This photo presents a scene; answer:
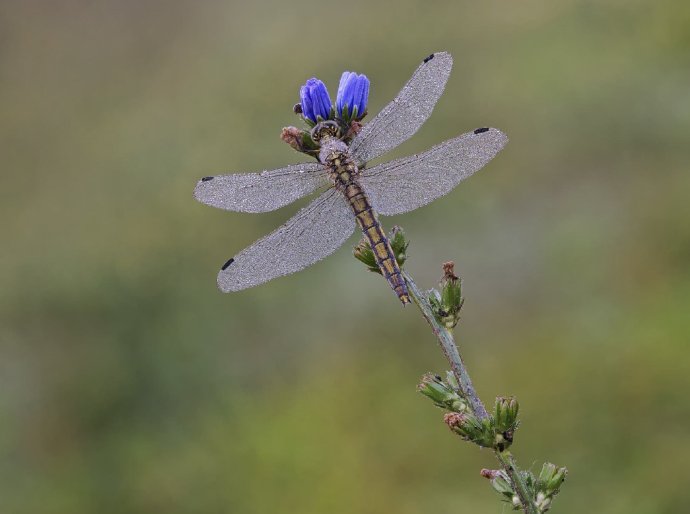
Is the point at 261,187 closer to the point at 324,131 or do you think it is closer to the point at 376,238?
the point at 324,131

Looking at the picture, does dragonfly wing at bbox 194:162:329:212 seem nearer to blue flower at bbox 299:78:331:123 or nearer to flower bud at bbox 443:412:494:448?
blue flower at bbox 299:78:331:123

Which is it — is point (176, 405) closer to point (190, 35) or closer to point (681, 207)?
point (681, 207)

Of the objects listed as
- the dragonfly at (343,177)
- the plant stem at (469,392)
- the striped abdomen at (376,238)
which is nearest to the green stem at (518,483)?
the plant stem at (469,392)

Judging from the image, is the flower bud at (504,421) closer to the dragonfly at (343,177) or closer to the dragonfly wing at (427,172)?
the dragonfly at (343,177)

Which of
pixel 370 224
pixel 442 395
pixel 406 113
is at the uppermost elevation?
pixel 406 113

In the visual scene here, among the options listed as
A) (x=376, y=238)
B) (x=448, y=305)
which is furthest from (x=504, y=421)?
(x=376, y=238)

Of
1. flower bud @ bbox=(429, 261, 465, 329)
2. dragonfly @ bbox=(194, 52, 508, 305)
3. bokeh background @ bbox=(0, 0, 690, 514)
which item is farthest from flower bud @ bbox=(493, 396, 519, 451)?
bokeh background @ bbox=(0, 0, 690, 514)
